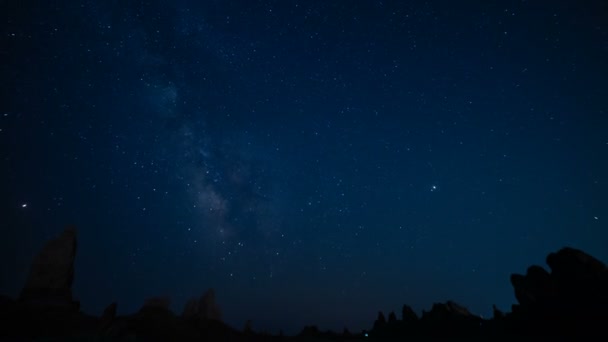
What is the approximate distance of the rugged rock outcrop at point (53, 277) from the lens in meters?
35.7

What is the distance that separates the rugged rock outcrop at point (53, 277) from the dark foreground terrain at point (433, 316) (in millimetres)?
92

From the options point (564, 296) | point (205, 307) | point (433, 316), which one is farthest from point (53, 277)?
point (564, 296)

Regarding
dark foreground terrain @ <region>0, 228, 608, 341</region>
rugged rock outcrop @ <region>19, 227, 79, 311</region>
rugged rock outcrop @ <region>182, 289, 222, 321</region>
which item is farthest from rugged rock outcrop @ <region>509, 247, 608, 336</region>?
rugged rock outcrop @ <region>19, 227, 79, 311</region>

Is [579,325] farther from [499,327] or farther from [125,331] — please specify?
[125,331]

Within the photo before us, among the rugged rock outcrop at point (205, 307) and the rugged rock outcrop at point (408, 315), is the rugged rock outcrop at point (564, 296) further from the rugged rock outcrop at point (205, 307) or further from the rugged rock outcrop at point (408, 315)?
the rugged rock outcrop at point (205, 307)

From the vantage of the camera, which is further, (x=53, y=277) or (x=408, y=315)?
(x=408, y=315)

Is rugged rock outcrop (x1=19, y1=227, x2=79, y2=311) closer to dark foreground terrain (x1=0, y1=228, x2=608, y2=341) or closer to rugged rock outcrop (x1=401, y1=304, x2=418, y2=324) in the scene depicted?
dark foreground terrain (x1=0, y1=228, x2=608, y2=341)

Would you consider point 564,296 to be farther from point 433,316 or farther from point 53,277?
point 53,277

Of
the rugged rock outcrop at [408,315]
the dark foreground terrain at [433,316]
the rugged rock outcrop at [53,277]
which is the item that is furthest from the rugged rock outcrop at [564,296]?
the rugged rock outcrop at [53,277]

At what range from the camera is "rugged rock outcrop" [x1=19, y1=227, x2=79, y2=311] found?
3569cm

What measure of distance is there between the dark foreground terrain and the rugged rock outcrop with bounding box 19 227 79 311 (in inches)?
3.6

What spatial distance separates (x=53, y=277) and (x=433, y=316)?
49.8m

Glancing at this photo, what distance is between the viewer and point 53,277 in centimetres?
3781

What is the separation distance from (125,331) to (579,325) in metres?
36.1
